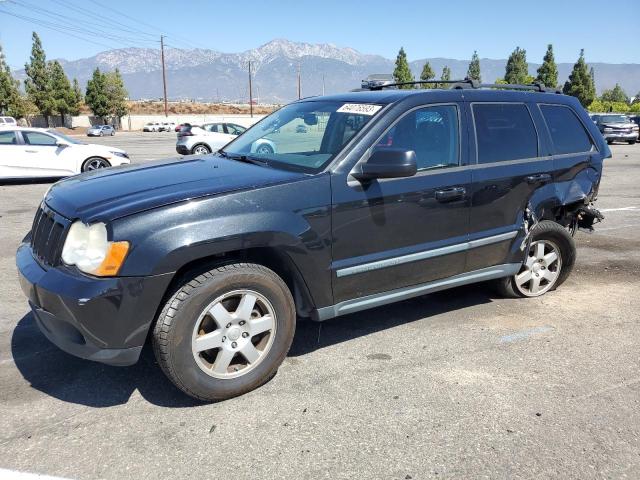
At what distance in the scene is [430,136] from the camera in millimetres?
4043

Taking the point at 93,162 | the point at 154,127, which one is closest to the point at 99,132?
the point at 154,127

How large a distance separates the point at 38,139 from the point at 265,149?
11.2m

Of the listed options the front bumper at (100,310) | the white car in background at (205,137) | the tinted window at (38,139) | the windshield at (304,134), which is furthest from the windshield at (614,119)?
the front bumper at (100,310)

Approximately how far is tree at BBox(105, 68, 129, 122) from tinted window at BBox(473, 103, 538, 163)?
79.1m

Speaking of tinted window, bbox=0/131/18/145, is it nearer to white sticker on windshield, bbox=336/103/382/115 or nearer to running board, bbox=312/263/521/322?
white sticker on windshield, bbox=336/103/382/115

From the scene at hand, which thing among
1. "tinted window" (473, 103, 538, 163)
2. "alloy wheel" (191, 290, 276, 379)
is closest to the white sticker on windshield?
"tinted window" (473, 103, 538, 163)

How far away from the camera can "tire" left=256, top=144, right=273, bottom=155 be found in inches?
162

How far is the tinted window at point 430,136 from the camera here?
3902 millimetres

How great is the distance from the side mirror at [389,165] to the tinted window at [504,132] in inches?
38.8

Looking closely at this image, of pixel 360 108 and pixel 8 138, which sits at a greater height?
pixel 360 108

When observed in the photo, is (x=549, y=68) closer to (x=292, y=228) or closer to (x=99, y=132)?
(x=99, y=132)

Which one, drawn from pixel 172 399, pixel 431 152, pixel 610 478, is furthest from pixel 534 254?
pixel 172 399

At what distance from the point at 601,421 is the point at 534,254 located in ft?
6.81

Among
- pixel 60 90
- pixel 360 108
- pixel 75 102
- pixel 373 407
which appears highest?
pixel 60 90
